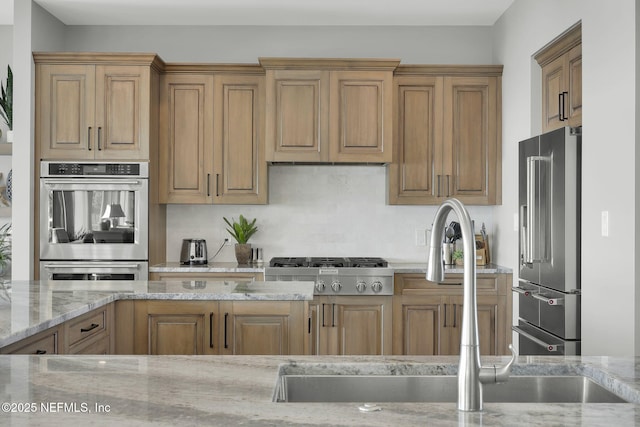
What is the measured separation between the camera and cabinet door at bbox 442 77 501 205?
497cm

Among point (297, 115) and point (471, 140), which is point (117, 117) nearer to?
point (297, 115)

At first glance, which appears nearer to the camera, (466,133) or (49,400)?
(49,400)

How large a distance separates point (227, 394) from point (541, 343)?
2.56m

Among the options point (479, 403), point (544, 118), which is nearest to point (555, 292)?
point (544, 118)

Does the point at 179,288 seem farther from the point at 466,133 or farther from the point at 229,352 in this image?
the point at 466,133

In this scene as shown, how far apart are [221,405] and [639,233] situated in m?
2.22

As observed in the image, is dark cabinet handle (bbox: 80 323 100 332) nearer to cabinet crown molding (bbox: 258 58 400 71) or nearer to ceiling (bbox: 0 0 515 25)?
cabinet crown molding (bbox: 258 58 400 71)

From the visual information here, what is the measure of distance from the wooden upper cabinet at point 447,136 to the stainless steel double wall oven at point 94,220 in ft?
6.32

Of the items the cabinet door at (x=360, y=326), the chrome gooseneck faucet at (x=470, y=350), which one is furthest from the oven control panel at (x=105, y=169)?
the chrome gooseneck faucet at (x=470, y=350)

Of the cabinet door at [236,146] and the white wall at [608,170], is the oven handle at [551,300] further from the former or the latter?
the cabinet door at [236,146]

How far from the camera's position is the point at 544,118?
416 centimetres

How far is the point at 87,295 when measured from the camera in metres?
2.87

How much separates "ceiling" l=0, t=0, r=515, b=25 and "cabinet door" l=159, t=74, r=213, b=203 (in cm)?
52

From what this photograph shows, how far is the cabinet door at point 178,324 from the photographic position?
3027mm
